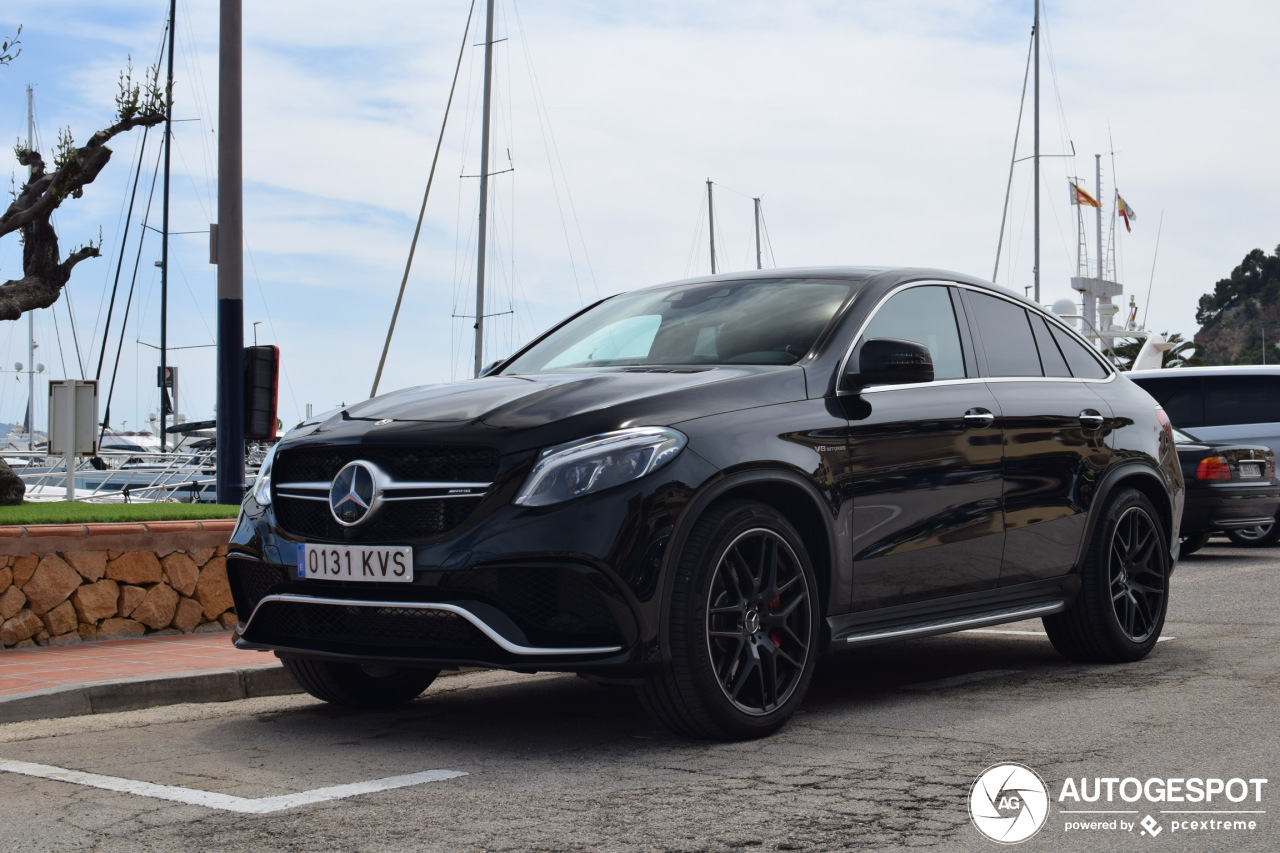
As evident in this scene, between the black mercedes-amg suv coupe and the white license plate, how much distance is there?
1 cm

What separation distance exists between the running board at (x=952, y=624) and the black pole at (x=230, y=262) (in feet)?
18.5

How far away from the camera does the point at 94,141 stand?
11.7m

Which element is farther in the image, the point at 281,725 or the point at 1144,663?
the point at 1144,663

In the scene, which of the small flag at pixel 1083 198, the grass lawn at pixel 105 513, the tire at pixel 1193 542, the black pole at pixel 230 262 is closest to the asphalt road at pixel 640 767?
the grass lawn at pixel 105 513

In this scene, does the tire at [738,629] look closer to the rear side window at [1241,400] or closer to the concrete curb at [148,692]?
the concrete curb at [148,692]

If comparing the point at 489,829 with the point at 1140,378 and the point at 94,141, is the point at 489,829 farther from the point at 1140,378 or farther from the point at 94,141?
the point at 1140,378

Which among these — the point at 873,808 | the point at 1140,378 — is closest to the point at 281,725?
the point at 873,808

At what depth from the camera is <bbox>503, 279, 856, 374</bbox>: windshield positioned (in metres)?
5.61

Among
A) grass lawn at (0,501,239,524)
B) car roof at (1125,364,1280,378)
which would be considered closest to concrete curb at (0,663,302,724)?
grass lawn at (0,501,239,524)

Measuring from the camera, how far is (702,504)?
4.66m

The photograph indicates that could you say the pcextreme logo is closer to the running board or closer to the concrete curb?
the running board

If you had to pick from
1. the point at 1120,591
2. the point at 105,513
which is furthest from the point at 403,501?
the point at 105,513

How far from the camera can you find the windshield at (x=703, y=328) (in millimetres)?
5605

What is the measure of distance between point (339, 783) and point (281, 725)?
1.27m
